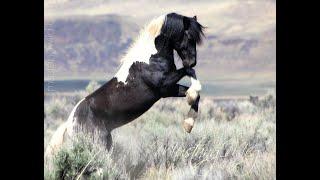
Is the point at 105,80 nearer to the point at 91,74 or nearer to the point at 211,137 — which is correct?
the point at 91,74

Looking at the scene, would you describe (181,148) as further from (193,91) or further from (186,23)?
(186,23)

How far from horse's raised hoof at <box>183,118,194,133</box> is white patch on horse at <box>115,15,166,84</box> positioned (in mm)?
580

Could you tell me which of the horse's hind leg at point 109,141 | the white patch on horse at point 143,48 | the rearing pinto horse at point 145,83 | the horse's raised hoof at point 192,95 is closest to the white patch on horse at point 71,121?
the rearing pinto horse at point 145,83

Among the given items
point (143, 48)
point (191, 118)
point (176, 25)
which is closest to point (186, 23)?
point (176, 25)

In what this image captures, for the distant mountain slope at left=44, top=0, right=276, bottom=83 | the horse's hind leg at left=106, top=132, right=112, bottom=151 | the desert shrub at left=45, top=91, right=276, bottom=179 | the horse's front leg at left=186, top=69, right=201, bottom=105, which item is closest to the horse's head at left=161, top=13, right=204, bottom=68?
the horse's front leg at left=186, top=69, right=201, bottom=105

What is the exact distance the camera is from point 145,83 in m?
7.80

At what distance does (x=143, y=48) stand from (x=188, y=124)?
71cm

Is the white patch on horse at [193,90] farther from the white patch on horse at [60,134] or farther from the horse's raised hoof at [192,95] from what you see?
the white patch on horse at [60,134]

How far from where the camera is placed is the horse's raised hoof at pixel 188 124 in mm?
7898

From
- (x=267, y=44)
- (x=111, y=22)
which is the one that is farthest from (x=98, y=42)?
(x=267, y=44)

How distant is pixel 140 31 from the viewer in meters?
8.01

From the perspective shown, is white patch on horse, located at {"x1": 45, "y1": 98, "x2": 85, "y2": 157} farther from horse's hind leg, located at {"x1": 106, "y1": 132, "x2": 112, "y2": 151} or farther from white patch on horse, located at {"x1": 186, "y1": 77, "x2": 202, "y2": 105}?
white patch on horse, located at {"x1": 186, "y1": 77, "x2": 202, "y2": 105}

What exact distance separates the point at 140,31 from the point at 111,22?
326 millimetres

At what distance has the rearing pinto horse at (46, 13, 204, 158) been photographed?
7.76 metres
